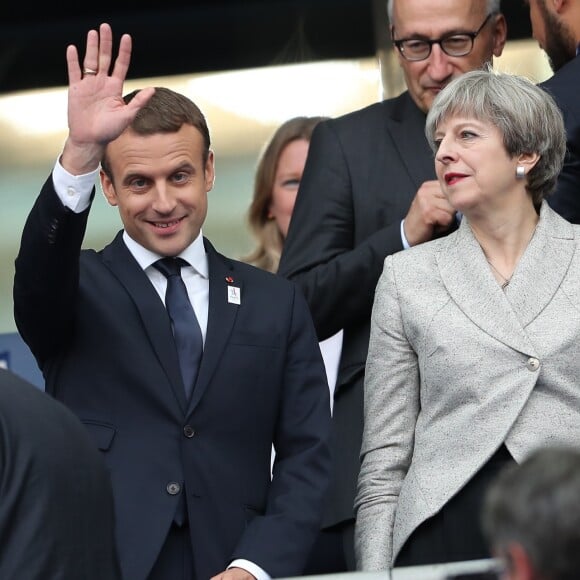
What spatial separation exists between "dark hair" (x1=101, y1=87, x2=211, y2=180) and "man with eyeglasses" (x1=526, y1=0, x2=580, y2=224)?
0.98 m

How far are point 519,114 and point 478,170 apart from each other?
179mm

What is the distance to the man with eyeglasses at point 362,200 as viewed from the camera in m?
4.56

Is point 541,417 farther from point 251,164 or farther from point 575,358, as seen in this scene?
point 251,164

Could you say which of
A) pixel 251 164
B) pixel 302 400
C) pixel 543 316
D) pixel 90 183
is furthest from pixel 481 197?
pixel 251 164

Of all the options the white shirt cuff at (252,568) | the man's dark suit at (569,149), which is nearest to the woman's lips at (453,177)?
the man's dark suit at (569,149)

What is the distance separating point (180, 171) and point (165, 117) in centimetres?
16

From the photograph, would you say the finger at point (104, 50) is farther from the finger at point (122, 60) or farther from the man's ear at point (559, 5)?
the man's ear at point (559, 5)

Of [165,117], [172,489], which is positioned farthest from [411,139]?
[172,489]

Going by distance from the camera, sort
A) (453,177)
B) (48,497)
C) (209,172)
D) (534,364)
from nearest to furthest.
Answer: (48,497) < (534,364) < (453,177) < (209,172)

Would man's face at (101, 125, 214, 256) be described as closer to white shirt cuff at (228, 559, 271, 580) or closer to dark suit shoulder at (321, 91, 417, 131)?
dark suit shoulder at (321, 91, 417, 131)

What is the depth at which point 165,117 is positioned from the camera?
4.39 m

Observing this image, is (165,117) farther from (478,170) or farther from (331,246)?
(478,170)

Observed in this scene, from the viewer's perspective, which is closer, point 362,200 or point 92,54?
point 92,54

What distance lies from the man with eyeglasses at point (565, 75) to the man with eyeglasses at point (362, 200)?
0.16 m
